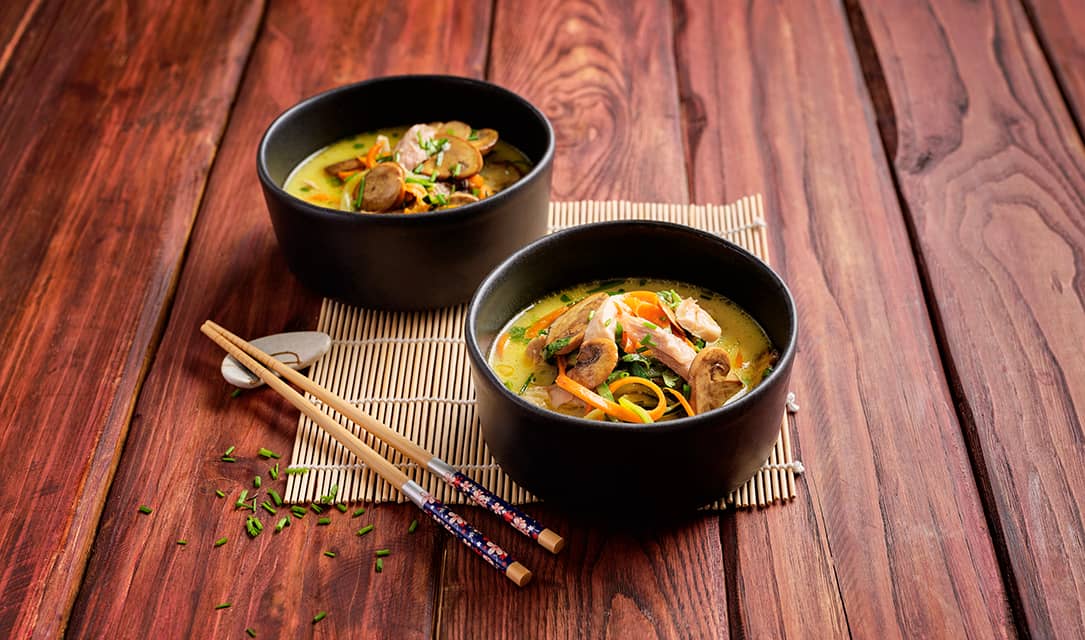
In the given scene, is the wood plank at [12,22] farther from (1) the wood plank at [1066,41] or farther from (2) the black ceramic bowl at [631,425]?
(1) the wood plank at [1066,41]

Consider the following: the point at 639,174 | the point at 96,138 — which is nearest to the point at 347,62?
the point at 96,138

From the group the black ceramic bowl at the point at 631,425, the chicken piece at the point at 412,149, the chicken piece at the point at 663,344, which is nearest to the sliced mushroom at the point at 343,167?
the chicken piece at the point at 412,149

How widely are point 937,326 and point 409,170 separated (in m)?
1.03

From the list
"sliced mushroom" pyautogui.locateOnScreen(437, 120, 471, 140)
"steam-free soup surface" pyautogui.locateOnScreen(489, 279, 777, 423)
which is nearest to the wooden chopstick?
"steam-free soup surface" pyautogui.locateOnScreen(489, 279, 777, 423)

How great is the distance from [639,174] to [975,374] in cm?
87

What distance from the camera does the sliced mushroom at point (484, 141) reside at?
225cm

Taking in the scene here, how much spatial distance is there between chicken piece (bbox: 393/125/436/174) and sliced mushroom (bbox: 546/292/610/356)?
53cm

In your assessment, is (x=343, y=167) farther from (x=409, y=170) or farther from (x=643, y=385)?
(x=643, y=385)

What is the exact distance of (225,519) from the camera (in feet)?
5.57

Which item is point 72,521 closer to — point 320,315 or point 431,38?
point 320,315

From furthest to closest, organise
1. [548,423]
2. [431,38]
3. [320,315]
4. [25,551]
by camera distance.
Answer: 1. [431,38]
2. [320,315]
3. [25,551]
4. [548,423]

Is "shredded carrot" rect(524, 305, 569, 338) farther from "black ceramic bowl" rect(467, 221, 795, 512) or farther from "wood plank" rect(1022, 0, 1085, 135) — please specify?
"wood plank" rect(1022, 0, 1085, 135)

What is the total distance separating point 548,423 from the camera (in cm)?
150

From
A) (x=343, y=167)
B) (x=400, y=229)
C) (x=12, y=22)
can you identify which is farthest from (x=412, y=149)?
(x=12, y=22)
